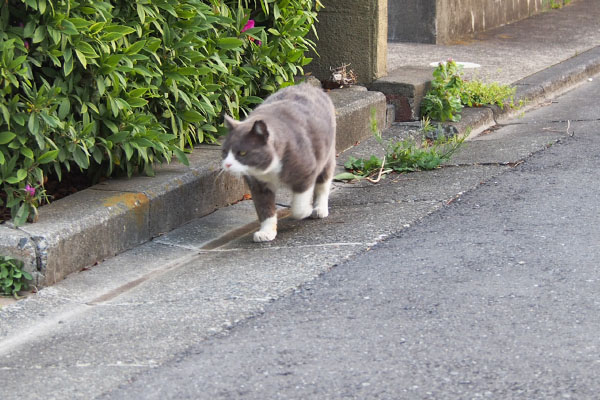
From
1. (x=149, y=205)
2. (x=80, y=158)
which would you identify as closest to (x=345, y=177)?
(x=149, y=205)

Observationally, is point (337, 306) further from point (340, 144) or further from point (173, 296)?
point (340, 144)

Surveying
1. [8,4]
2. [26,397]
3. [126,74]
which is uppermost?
[8,4]

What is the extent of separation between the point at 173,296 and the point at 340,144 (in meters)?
2.84

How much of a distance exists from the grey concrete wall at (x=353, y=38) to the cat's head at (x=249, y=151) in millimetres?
2902

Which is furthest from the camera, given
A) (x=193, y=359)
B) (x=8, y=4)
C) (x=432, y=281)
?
(x=8, y=4)

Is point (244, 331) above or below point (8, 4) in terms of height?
below

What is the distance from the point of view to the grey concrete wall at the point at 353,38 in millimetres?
7238

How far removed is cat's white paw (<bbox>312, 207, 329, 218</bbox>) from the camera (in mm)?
5258

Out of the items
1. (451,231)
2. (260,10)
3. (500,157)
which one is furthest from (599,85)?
(451,231)

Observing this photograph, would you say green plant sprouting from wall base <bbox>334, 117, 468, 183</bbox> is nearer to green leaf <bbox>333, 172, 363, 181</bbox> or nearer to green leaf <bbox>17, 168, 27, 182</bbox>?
green leaf <bbox>333, 172, 363, 181</bbox>

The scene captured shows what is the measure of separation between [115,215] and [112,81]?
2.32 feet

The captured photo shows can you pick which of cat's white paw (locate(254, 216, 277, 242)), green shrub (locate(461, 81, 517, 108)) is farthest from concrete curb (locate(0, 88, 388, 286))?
green shrub (locate(461, 81, 517, 108))

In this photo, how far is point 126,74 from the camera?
15.9ft

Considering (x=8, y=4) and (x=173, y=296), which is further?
(x=8, y=4)
